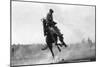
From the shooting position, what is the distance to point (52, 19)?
8.69 feet

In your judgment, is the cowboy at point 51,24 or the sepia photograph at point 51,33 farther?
the cowboy at point 51,24

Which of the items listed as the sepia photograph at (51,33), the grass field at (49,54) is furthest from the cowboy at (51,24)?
the grass field at (49,54)

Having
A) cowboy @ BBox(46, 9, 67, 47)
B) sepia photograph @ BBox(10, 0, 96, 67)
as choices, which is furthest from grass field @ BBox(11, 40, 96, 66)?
cowboy @ BBox(46, 9, 67, 47)

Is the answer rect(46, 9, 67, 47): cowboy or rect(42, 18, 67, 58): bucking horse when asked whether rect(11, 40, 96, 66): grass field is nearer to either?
rect(42, 18, 67, 58): bucking horse

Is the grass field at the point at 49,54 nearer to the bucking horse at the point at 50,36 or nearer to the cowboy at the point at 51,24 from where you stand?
the bucking horse at the point at 50,36

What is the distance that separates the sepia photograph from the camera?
2477mm

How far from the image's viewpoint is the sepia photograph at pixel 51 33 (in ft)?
8.13

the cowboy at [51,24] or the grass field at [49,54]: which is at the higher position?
the cowboy at [51,24]

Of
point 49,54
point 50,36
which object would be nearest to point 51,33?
point 50,36

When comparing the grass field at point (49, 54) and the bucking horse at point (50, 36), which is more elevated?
the bucking horse at point (50, 36)

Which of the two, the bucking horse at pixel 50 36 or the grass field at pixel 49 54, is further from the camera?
the bucking horse at pixel 50 36

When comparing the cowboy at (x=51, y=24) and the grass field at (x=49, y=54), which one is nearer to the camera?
the grass field at (x=49, y=54)

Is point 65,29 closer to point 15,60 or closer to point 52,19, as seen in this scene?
point 52,19
